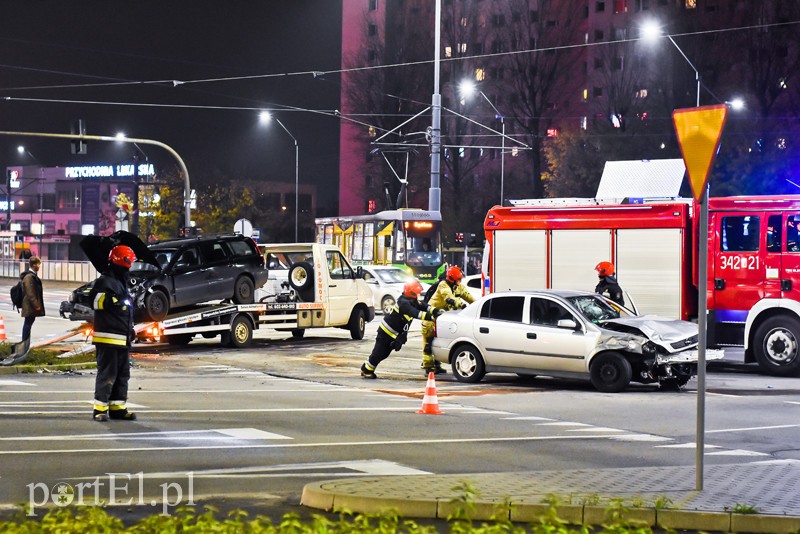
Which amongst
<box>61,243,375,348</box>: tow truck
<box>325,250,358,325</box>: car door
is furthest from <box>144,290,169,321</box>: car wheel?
<box>325,250,358,325</box>: car door

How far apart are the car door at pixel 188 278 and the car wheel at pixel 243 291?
0.76 meters

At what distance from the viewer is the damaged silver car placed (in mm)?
17406

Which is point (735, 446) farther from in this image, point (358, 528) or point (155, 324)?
point (155, 324)

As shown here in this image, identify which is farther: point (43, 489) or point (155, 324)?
point (155, 324)

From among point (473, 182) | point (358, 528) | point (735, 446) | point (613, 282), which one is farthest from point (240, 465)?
point (473, 182)

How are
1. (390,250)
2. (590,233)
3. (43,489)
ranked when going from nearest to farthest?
(43,489)
(590,233)
(390,250)

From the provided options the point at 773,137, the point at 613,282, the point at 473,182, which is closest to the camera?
the point at 613,282

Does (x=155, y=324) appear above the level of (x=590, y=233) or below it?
below

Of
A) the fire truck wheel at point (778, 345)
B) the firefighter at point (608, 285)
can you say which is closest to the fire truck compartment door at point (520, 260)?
the firefighter at point (608, 285)

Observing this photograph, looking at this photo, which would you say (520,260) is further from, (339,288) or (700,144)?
(700,144)

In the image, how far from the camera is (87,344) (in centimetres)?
2309

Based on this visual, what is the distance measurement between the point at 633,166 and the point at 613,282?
4.94m

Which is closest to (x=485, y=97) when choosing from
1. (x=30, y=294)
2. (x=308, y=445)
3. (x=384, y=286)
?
(x=384, y=286)

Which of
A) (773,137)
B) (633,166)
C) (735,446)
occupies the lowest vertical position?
(735,446)
